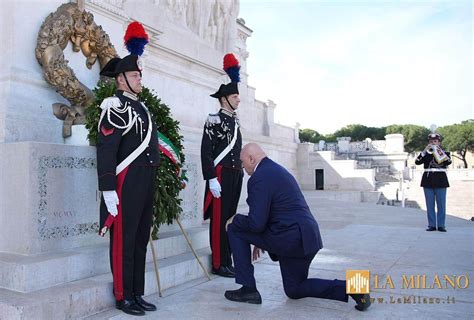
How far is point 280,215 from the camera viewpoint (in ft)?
11.4

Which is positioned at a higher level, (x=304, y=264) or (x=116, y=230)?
(x=116, y=230)

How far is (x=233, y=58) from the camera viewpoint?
5.12 metres

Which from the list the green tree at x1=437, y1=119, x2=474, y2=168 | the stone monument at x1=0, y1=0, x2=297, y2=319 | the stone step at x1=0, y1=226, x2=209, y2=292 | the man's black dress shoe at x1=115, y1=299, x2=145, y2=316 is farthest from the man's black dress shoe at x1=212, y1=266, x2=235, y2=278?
the green tree at x1=437, y1=119, x2=474, y2=168

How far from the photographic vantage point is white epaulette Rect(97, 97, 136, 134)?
11.2 feet

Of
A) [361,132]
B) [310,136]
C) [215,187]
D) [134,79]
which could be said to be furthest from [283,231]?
[361,132]

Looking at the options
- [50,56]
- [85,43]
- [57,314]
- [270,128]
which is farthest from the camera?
[270,128]

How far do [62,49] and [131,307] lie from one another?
9.17 ft

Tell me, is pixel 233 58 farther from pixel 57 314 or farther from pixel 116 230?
pixel 57 314

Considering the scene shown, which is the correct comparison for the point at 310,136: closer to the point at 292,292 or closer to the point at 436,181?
the point at 436,181

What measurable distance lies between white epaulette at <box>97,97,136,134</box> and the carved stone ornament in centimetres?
130

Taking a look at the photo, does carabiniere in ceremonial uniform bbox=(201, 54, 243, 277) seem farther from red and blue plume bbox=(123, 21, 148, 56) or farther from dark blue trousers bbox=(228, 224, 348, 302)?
red and blue plume bbox=(123, 21, 148, 56)

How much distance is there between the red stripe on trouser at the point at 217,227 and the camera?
A: 4551 mm

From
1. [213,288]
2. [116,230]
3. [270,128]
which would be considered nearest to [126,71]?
[116,230]

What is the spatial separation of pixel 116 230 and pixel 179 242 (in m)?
1.40
